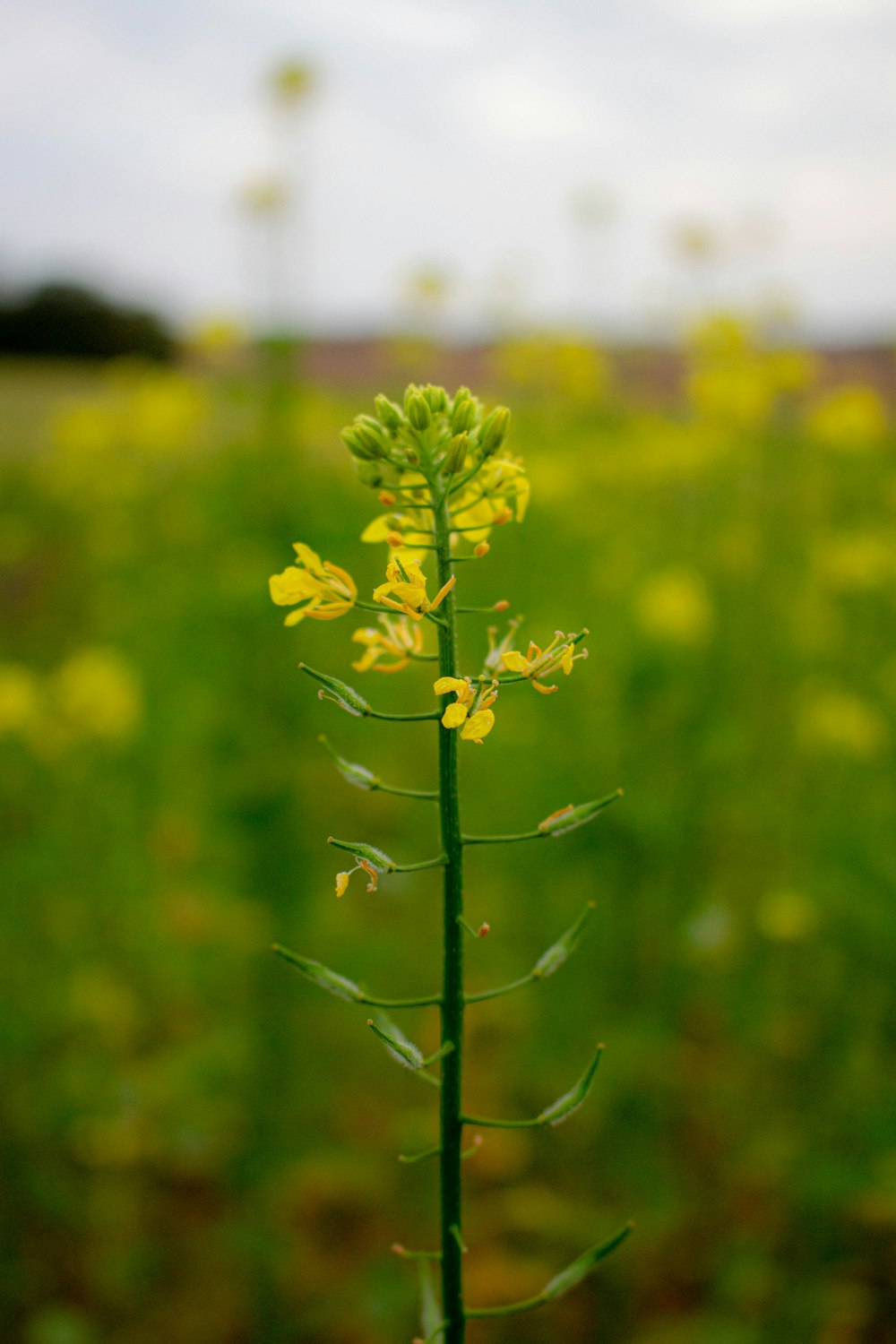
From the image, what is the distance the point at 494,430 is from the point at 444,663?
32 centimetres

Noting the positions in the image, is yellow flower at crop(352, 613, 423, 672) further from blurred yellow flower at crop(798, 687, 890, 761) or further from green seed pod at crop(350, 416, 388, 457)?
blurred yellow flower at crop(798, 687, 890, 761)

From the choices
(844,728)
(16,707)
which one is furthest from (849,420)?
(16,707)

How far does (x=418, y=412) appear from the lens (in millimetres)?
1303

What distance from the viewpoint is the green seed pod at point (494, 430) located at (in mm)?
1273

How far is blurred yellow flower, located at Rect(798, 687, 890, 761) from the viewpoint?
352 centimetres

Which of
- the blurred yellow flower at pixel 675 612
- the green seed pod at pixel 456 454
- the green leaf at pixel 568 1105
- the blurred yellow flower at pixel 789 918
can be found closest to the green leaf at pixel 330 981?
the green leaf at pixel 568 1105

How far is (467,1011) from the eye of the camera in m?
4.22

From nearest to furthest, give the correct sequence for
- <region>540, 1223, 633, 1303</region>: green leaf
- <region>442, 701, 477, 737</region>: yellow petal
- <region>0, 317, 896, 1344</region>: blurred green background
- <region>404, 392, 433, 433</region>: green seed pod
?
<region>442, 701, 477, 737</region>: yellow petal → <region>540, 1223, 633, 1303</region>: green leaf → <region>404, 392, 433, 433</region>: green seed pod → <region>0, 317, 896, 1344</region>: blurred green background

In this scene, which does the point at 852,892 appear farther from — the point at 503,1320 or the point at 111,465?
the point at 111,465

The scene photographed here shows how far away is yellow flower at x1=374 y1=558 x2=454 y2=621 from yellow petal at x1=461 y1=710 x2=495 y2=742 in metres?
0.14

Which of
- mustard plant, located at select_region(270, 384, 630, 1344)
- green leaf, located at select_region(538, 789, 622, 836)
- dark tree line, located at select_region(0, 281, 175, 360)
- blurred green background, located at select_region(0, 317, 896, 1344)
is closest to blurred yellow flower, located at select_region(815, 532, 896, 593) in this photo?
Answer: blurred green background, located at select_region(0, 317, 896, 1344)

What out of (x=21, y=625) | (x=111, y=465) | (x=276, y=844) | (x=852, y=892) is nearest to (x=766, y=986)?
(x=852, y=892)

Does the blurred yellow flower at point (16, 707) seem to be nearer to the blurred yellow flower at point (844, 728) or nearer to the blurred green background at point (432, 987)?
the blurred green background at point (432, 987)

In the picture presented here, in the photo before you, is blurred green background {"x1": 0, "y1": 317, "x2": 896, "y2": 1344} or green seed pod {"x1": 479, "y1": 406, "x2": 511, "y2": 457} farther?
blurred green background {"x1": 0, "y1": 317, "x2": 896, "y2": 1344}
